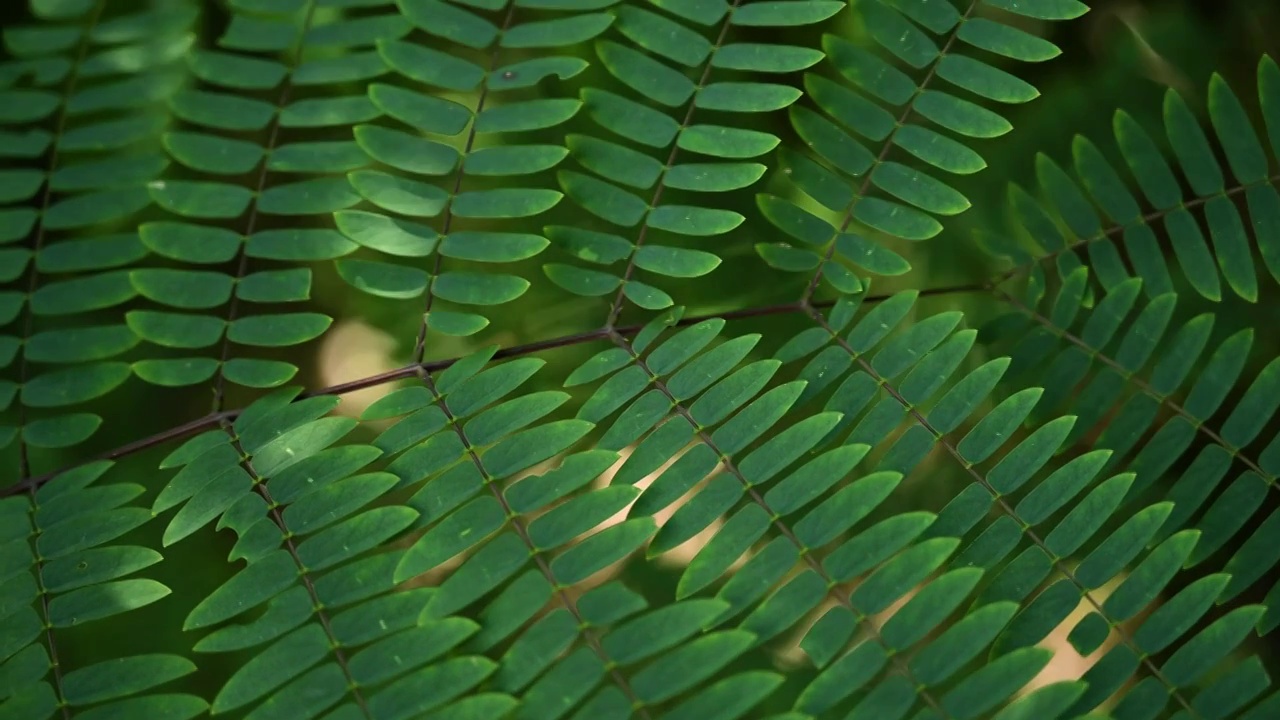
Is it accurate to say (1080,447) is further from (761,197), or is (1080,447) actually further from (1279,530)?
(761,197)

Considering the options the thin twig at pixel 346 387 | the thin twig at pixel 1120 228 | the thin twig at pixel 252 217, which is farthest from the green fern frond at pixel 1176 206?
the thin twig at pixel 252 217

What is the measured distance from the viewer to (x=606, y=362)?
1419 millimetres

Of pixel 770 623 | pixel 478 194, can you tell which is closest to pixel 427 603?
pixel 770 623

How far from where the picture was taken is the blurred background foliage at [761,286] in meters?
1.80

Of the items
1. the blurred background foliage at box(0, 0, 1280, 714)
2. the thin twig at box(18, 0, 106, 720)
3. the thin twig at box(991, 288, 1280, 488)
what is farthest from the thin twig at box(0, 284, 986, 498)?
the thin twig at box(991, 288, 1280, 488)

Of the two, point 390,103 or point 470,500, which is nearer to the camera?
point 470,500

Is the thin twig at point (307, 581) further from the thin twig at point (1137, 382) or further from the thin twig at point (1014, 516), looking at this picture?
the thin twig at point (1137, 382)

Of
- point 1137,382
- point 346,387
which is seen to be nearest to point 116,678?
point 346,387

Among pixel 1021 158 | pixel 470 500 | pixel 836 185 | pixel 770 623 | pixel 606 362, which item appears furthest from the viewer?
pixel 1021 158

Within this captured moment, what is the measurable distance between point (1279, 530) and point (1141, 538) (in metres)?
0.25

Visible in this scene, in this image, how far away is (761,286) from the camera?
1900 millimetres

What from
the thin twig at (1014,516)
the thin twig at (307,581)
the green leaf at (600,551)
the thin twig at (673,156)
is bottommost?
the thin twig at (1014,516)

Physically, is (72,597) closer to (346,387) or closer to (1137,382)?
(346,387)

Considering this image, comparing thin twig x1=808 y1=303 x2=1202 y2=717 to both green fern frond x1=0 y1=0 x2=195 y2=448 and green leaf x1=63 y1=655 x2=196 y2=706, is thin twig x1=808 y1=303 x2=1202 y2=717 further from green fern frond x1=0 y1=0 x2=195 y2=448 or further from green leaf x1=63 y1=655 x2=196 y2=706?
green fern frond x1=0 y1=0 x2=195 y2=448
